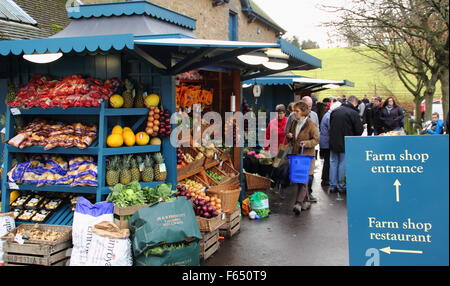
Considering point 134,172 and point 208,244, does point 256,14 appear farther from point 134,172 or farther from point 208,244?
point 208,244

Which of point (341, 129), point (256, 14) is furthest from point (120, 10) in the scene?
point (256, 14)

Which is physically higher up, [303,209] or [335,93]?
[335,93]

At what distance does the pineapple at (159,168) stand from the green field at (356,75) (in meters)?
35.8

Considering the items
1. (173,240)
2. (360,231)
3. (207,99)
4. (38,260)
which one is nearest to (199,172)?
(207,99)

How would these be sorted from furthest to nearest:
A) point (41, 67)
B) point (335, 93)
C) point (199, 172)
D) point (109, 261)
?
point (335, 93) < point (199, 172) < point (41, 67) < point (109, 261)

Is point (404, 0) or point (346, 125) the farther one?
point (404, 0)

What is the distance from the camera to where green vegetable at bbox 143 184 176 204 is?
5328mm

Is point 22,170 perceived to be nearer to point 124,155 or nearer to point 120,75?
point 124,155

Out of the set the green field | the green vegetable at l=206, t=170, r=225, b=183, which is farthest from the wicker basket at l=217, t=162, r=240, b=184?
the green field

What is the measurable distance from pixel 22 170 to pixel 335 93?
4310cm

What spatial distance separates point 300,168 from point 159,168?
9.08 ft

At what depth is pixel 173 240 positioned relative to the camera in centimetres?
474

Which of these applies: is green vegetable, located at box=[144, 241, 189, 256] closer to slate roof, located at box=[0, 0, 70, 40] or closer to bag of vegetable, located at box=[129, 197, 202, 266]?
bag of vegetable, located at box=[129, 197, 202, 266]

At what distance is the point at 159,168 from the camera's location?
5.75 m
